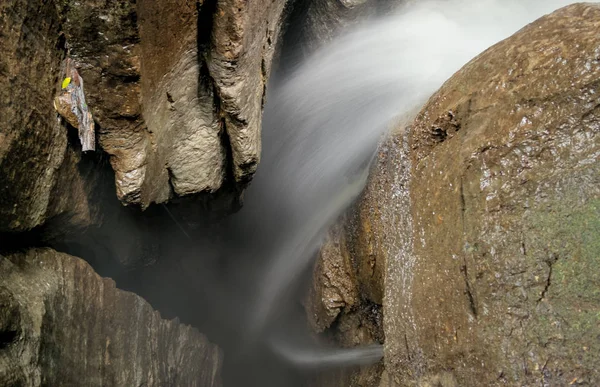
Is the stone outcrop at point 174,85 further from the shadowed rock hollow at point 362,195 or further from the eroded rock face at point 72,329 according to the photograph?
the eroded rock face at point 72,329

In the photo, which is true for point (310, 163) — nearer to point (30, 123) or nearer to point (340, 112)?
point (340, 112)

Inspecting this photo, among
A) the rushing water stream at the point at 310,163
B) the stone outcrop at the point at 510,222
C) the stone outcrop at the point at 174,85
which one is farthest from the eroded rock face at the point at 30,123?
the stone outcrop at the point at 510,222

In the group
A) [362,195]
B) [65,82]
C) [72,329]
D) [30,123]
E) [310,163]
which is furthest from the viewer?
[310,163]

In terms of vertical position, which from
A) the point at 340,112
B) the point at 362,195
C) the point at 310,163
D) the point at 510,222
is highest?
the point at 340,112

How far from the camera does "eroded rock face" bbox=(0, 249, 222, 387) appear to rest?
2961 mm

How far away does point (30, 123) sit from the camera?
10.3ft

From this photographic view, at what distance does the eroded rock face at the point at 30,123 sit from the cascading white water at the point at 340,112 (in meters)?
2.78

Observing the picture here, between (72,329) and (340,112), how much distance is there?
3580 millimetres

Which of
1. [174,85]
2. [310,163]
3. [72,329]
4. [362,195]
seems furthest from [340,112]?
[72,329]

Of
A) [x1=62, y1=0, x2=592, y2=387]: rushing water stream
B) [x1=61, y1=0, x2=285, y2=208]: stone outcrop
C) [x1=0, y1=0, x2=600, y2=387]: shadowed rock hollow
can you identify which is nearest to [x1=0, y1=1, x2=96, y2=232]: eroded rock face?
[x1=0, y1=0, x2=600, y2=387]: shadowed rock hollow

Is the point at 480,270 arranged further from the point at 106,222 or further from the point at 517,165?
the point at 106,222

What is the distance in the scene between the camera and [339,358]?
541cm

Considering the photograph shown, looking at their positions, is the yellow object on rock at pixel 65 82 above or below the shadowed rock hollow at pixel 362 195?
above

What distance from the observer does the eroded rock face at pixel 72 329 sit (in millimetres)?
2961
